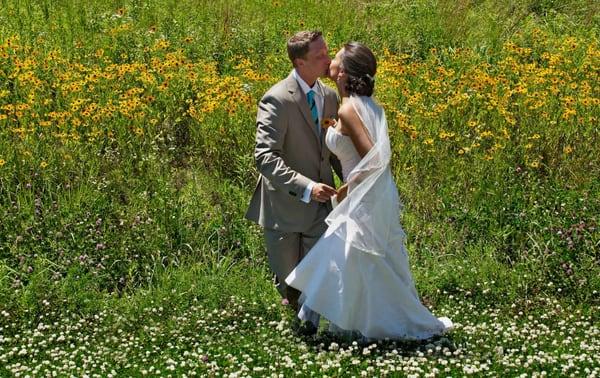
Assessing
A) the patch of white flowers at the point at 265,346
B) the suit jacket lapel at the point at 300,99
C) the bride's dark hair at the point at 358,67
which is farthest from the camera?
the suit jacket lapel at the point at 300,99

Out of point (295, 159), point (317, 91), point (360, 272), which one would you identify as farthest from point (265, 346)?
point (317, 91)

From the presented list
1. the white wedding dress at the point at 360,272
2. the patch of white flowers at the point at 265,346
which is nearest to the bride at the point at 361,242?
the white wedding dress at the point at 360,272

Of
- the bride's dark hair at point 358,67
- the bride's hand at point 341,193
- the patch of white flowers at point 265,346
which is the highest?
the bride's dark hair at point 358,67

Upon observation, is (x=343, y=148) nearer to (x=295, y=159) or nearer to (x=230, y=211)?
(x=295, y=159)

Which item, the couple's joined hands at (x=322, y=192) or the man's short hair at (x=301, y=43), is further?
the man's short hair at (x=301, y=43)

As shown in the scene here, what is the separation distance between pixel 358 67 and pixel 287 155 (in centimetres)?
69

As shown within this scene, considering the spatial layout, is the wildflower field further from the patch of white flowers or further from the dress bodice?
the dress bodice

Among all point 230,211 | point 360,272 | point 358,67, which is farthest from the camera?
point 230,211

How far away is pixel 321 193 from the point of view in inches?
224

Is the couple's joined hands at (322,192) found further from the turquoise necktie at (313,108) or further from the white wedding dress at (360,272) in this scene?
the turquoise necktie at (313,108)

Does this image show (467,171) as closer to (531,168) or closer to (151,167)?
(531,168)

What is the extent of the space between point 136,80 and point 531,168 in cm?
327

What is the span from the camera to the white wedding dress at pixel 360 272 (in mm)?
5727

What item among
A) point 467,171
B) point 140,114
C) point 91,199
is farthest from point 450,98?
point 91,199
